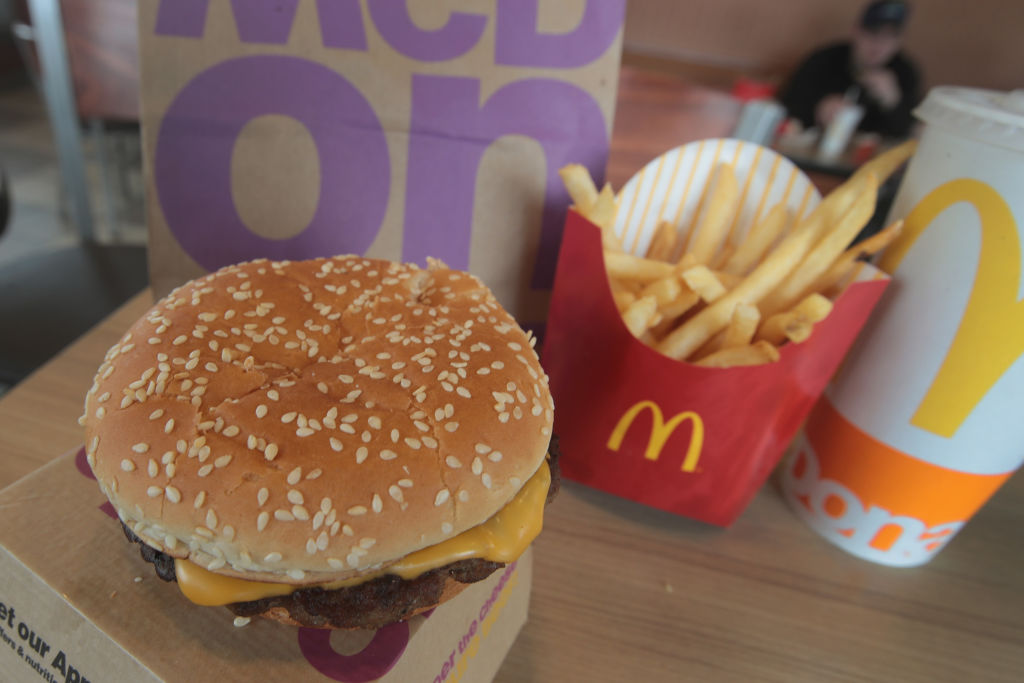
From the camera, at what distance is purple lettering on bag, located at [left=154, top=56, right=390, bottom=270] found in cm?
151

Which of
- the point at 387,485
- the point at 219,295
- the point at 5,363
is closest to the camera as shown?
the point at 387,485

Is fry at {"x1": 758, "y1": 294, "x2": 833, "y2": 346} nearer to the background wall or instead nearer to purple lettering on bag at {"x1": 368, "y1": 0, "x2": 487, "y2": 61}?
purple lettering on bag at {"x1": 368, "y1": 0, "x2": 487, "y2": 61}

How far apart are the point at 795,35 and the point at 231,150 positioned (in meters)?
8.47

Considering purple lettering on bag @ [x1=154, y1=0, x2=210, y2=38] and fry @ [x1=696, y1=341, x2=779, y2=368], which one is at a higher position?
purple lettering on bag @ [x1=154, y1=0, x2=210, y2=38]

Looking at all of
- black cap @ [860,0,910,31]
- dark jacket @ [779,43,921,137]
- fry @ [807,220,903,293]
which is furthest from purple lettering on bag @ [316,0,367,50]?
black cap @ [860,0,910,31]

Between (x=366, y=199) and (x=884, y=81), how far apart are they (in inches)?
263

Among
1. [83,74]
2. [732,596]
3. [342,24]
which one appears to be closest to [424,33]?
[342,24]

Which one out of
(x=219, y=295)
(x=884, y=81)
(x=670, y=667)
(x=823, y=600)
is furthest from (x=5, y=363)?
(x=884, y=81)

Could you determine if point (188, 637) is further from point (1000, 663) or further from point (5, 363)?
point (1000, 663)

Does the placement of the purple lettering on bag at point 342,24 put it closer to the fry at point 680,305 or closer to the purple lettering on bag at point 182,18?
the purple lettering on bag at point 182,18

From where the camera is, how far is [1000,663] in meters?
1.23

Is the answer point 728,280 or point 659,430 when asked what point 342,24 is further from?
point 659,430

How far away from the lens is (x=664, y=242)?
1450 millimetres

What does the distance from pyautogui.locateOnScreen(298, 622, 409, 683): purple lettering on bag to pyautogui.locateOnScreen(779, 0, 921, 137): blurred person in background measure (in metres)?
6.30
